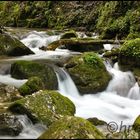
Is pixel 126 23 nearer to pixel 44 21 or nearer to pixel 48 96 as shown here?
pixel 44 21

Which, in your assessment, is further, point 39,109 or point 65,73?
point 65,73

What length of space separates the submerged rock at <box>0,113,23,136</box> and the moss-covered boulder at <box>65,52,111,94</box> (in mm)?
4264

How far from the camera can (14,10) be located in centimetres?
3316

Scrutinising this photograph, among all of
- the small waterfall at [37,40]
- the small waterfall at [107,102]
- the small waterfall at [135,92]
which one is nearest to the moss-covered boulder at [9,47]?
the small waterfall at [37,40]

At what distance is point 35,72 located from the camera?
11.4 meters

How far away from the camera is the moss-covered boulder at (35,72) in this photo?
37.3 ft

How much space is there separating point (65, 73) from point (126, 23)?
8.68 meters

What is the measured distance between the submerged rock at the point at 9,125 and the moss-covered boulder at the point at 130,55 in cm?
678

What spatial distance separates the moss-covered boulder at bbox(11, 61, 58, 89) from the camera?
37.3ft

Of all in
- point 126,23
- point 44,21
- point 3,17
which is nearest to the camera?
point 126,23

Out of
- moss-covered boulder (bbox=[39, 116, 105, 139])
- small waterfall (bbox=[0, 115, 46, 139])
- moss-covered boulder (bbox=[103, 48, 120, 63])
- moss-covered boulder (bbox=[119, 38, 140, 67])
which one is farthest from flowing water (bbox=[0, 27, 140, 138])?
moss-covered boulder (bbox=[39, 116, 105, 139])

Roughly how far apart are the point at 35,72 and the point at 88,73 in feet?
5.83

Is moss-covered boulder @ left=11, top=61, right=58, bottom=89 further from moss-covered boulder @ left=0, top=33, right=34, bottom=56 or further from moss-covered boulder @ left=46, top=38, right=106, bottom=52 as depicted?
moss-covered boulder @ left=46, top=38, right=106, bottom=52

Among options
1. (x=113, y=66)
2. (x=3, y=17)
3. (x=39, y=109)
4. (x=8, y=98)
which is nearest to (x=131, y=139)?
(x=39, y=109)
